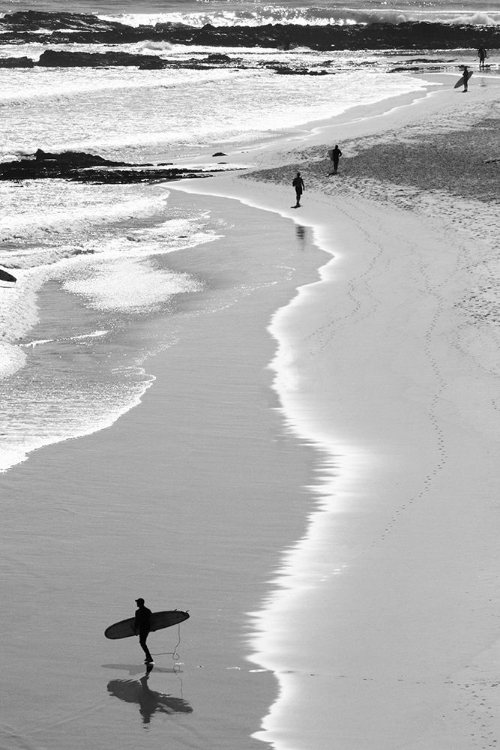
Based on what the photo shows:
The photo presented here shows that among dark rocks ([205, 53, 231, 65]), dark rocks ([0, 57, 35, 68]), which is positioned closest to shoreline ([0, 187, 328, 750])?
dark rocks ([205, 53, 231, 65])

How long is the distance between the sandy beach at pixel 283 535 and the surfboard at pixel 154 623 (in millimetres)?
215

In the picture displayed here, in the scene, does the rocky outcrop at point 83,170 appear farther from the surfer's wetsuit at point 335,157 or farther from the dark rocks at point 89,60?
the dark rocks at point 89,60

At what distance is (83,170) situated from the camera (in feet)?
128

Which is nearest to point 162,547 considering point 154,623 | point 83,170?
point 154,623

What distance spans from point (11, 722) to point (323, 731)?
6.80ft

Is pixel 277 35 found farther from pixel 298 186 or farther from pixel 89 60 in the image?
pixel 298 186

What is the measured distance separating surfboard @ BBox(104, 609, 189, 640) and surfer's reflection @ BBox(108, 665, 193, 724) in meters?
0.36

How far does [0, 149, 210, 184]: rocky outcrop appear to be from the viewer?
3678cm

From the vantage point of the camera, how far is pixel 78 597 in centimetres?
928

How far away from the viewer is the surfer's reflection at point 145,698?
304 inches

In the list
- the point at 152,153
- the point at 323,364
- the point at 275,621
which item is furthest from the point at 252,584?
the point at 152,153

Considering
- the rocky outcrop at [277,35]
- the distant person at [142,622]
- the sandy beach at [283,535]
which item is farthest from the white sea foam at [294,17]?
the distant person at [142,622]

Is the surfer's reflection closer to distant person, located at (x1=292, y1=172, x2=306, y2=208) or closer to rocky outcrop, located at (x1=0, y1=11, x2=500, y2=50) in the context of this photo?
distant person, located at (x1=292, y1=172, x2=306, y2=208)

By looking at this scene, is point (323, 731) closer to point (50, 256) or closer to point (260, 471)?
point (260, 471)
